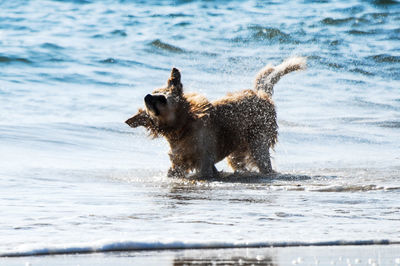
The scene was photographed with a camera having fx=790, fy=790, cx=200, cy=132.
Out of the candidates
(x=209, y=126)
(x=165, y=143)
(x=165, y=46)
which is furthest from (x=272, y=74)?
(x=165, y=46)

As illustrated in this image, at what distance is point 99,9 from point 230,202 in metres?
18.0

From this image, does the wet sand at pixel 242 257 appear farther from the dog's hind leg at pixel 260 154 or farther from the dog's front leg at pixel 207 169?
the dog's hind leg at pixel 260 154

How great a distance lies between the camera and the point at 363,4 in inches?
955

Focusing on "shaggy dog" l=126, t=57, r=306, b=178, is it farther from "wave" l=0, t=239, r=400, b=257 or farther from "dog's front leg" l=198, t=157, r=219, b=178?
"wave" l=0, t=239, r=400, b=257

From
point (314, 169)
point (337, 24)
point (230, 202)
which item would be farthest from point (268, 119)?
point (337, 24)

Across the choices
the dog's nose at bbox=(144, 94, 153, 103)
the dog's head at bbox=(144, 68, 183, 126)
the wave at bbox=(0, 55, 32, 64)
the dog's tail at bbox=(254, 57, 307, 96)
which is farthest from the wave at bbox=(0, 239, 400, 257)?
the wave at bbox=(0, 55, 32, 64)

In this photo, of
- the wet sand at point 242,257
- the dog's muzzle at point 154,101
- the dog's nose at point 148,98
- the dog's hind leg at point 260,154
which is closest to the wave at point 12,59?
the dog's hind leg at point 260,154

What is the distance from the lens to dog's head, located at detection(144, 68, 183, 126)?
23.3ft

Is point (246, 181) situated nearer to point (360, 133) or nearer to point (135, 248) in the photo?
point (135, 248)

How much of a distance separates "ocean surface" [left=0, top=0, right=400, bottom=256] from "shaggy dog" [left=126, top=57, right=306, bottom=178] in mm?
317

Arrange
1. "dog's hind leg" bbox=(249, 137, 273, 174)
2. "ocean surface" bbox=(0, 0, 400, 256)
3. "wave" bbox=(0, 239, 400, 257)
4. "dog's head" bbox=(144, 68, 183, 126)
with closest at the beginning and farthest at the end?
"wave" bbox=(0, 239, 400, 257), "ocean surface" bbox=(0, 0, 400, 256), "dog's head" bbox=(144, 68, 183, 126), "dog's hind leg" bbox=(249, 137, 273, 174)

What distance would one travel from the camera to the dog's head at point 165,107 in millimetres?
7133

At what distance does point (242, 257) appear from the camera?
13.7ft

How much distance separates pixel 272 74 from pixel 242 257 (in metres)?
4.58
